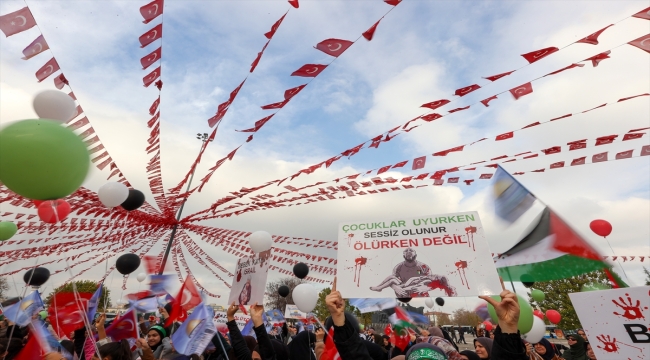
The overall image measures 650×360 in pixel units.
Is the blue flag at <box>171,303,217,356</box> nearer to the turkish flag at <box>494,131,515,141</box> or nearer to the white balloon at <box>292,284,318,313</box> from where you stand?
the white balloon at <box>292,284,318,313</box>

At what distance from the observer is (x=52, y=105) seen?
160 inches

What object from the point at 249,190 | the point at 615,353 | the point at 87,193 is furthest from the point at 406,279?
the point at 87,193

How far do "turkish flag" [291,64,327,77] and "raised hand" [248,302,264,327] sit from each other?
3.12 meters

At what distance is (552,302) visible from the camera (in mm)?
24375

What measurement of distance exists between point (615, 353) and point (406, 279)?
1.89 meters

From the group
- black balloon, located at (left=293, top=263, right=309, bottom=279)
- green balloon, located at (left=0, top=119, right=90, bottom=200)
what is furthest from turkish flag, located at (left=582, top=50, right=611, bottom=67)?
black balloon, located at (left=293, top=263, right=309, bottom=279)

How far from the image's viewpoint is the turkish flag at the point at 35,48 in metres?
4.55

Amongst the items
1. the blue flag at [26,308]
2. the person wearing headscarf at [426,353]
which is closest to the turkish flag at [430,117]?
the person wearing headscarf at [426,353]

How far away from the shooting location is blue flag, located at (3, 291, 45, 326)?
6.25 meters

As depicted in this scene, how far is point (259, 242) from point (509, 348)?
399cm

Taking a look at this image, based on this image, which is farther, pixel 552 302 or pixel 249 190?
pixel 552 302

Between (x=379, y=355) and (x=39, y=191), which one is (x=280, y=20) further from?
(x=379, y=355)

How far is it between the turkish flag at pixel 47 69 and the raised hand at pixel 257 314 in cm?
494

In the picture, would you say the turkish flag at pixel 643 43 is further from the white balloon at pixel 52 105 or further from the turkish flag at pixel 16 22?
the turkish flag at pixel 16 22
